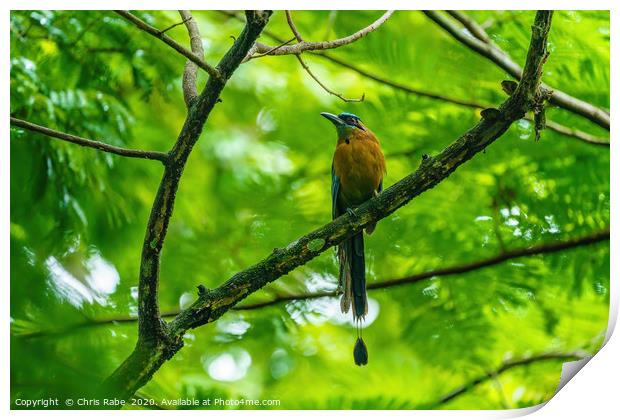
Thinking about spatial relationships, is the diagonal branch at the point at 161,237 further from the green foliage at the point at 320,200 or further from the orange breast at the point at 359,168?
the orange breast at the point at 359,168

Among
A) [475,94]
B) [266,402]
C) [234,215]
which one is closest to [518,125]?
[475,94]

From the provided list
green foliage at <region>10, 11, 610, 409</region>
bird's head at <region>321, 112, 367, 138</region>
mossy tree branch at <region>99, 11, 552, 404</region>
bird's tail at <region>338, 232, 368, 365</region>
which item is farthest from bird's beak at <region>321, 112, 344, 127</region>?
mossy tree branch at <region>99, 11, 552, 404</region>

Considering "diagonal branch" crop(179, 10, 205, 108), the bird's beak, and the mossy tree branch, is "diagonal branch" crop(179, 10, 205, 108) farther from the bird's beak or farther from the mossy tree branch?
the bird's beak

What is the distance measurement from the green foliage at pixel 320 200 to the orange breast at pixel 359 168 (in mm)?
144

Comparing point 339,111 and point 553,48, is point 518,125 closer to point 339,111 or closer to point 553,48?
point 553,48

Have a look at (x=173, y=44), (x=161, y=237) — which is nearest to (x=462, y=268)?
(x=161, y=237)

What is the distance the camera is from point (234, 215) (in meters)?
2.66

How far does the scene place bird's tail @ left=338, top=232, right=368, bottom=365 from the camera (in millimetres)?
2430

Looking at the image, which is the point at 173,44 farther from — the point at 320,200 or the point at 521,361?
the point at 521,361

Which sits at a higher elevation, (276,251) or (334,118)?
(334,118)

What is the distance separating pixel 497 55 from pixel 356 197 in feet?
2.41

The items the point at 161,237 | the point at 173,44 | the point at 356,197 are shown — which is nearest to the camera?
the point at 173,44

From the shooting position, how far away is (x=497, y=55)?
253 centimetres
